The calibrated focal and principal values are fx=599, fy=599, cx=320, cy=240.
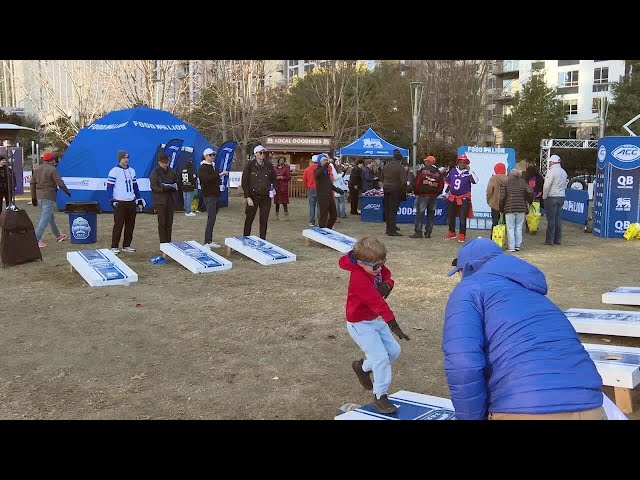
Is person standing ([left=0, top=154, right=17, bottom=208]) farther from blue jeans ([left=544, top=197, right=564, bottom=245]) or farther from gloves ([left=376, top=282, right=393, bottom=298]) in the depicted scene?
gloves ([left=376, top=282, right=393, bottom=298])

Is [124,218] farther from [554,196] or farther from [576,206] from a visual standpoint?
[576,206]

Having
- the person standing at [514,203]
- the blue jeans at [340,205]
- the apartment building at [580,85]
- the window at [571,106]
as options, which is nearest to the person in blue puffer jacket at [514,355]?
the person standing at [514,203]

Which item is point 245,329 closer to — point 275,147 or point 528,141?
point 275,147

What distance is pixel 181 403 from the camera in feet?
15.4

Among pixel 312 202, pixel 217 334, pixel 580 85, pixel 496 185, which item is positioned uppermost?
pixel 580 85

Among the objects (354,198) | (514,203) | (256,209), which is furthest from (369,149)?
(256,209)

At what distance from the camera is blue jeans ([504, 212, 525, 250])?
12000mm

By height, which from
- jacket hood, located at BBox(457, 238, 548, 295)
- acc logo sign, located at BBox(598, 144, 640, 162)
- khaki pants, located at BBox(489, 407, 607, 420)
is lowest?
khaki pants, located at BBox(489, 407, 607, 420)

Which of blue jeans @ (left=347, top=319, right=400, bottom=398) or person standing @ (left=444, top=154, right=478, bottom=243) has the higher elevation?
person standing @ (left=444, top=154, right=478, bottom=243)

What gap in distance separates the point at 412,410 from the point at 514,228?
28.1 ft

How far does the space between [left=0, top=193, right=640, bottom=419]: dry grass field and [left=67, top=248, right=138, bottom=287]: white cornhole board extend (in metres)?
0.18

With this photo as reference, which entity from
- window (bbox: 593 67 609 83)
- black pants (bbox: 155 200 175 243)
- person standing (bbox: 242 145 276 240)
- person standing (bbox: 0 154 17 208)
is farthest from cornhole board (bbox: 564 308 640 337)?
window (bbox: 593 67 609 83)

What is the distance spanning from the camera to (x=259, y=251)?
1075 centimetres

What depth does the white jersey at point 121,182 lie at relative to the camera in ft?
34.7
